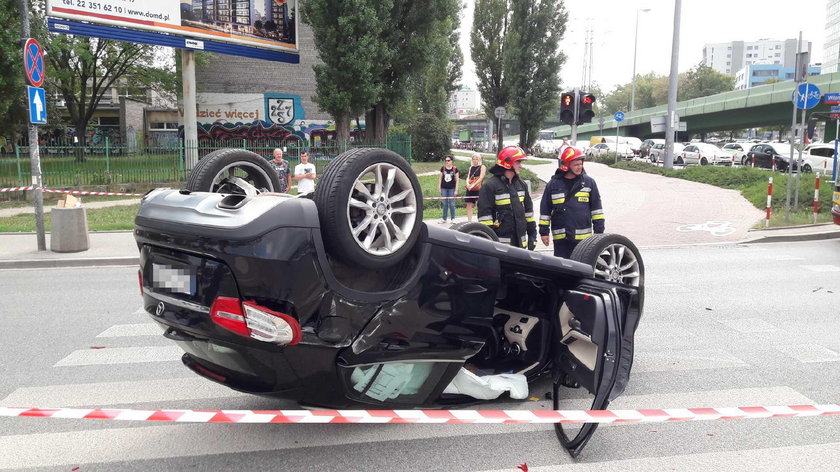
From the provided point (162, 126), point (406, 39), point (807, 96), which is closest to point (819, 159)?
point (807, 96)

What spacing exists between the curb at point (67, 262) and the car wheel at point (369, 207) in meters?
8.75

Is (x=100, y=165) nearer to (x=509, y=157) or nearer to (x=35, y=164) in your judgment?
(x=35, y=164)

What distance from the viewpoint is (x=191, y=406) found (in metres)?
4.52

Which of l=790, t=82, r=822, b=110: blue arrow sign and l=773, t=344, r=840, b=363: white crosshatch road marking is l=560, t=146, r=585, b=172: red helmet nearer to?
l=773, t=344, r=840, b=363: white crosshatch road marking

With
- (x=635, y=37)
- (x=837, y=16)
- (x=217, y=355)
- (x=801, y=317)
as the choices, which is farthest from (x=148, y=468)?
(x=837, y=16)

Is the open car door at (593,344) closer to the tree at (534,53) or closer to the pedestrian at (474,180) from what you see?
the pedestrian at (474,180)

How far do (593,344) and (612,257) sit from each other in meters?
1.38

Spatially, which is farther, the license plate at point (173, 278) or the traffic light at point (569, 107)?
the traffic light at point (569, 107)

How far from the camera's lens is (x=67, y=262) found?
1095cm

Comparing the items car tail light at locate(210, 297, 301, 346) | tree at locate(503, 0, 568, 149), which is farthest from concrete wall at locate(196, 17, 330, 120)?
car tail light at locate(210, 297, 301, 346)

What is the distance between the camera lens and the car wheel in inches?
125

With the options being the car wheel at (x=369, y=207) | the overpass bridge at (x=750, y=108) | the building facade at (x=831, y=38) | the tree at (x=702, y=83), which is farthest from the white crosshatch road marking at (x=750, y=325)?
the building facade at (x=831, y=38)

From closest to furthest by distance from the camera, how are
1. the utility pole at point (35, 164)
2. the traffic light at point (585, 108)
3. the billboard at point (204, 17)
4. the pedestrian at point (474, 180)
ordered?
1. the utility pole at point (35, 164)
2. the traffic light at point (585, 108)
3. the pedestrian at point (474, 180)
4. the billboard at point (204, 17)

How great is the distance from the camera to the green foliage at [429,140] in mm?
35344
